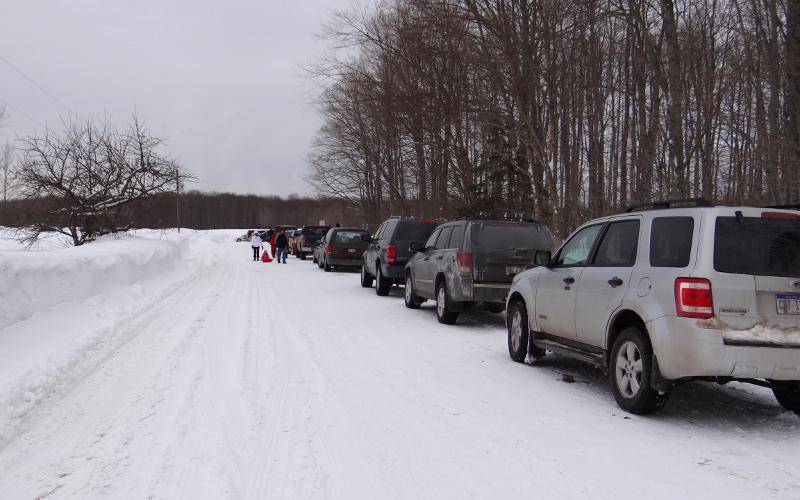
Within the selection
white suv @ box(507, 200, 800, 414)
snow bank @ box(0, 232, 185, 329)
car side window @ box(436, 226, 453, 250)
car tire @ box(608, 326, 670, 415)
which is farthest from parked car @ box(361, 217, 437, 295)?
car tire @ box(608, 326, 670, 415)

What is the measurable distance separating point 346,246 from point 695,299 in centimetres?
2041

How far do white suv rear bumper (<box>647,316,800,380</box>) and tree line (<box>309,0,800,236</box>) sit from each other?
10.3 m

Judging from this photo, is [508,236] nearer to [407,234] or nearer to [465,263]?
[465,263]

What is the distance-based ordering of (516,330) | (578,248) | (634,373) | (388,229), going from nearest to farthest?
(634,373)
(578,248)
(516,330)
(388,229)

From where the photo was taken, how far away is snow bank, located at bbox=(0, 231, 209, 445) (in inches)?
253

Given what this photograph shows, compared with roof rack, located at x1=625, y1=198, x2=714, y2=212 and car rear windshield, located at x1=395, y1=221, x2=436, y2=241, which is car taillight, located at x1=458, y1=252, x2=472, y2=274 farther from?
car rear windshield, located at x1=395, y1=221, x2=436, y2=241

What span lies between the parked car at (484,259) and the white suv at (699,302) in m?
4.26

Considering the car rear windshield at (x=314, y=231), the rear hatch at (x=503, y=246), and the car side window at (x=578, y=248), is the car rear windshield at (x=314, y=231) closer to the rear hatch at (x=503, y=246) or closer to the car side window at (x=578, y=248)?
the rear hatch at (x=503, y=246)

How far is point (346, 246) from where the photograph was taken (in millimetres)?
24938

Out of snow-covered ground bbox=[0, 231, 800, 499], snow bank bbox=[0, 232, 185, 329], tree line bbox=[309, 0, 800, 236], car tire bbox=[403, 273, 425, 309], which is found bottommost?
snow-covered ground bbox=[0, 231, 800, 499]

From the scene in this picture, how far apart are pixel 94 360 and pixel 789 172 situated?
14.3 metres

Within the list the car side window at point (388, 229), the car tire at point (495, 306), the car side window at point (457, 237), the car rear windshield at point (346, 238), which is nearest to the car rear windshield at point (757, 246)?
the car tire at point (495, 306)

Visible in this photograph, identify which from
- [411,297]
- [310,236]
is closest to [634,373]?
[411,297]

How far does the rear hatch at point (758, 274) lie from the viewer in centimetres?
501
